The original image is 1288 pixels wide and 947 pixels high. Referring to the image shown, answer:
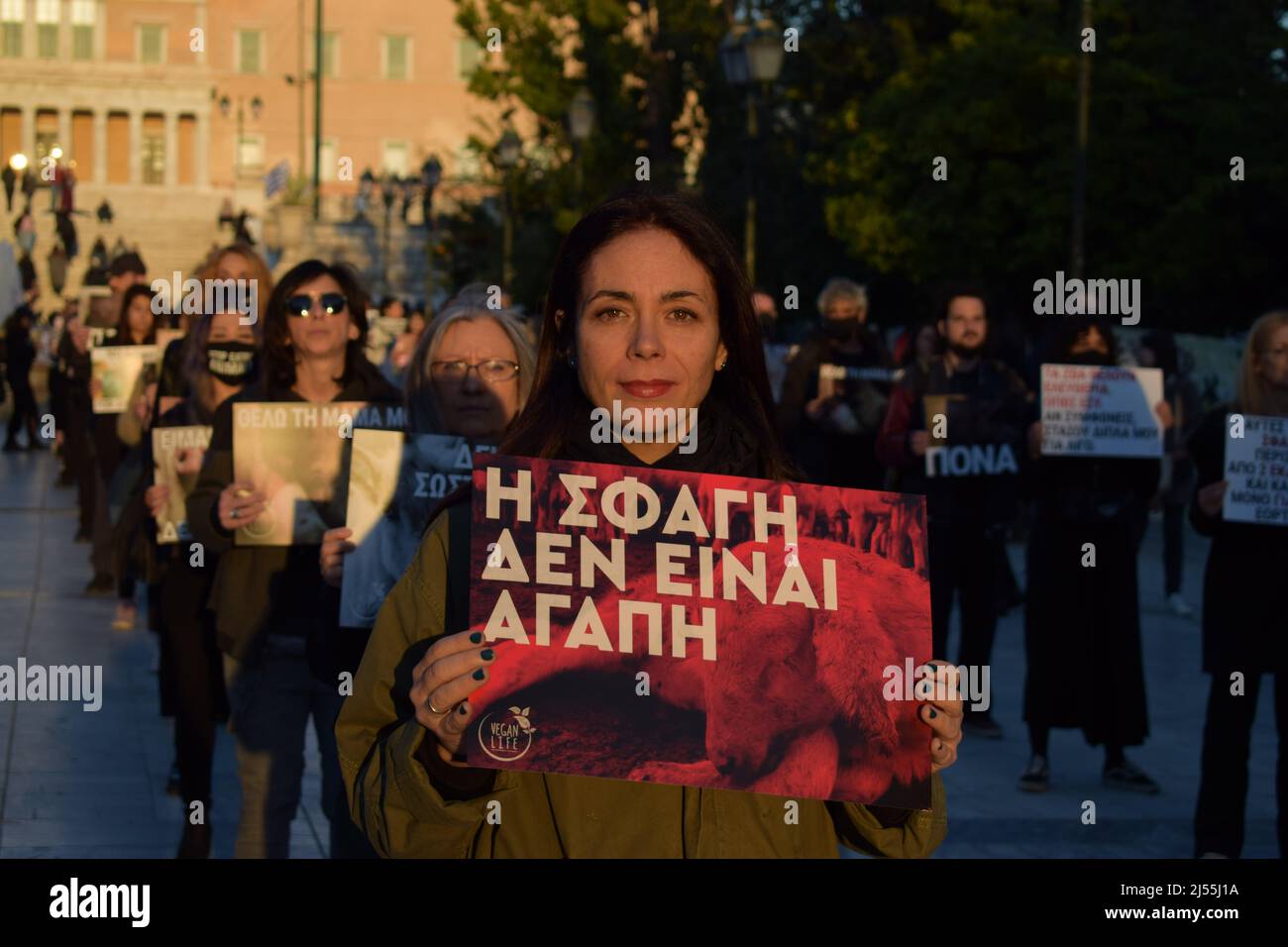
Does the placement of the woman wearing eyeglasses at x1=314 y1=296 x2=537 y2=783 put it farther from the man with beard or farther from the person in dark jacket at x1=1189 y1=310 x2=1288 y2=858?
the man with beard

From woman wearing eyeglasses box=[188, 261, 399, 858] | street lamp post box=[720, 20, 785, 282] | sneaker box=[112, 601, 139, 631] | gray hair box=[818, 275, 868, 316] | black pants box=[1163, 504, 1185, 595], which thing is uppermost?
street lamp post box=[720, 20, 785, 282]

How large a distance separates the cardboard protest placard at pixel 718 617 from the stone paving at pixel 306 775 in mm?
4293

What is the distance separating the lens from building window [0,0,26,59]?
8969 centimetres

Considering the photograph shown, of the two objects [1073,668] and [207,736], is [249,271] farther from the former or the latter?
[1073,668]

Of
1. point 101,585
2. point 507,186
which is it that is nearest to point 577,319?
point 101,585

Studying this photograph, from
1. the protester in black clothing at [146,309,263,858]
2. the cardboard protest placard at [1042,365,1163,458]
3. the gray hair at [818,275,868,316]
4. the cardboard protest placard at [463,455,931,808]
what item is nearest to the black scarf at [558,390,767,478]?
the cardboard protest placard at [463,455,931,808]

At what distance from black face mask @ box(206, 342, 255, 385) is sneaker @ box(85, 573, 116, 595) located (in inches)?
264

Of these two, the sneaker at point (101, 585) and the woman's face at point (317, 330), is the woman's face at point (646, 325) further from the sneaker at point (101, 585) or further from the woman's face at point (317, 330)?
the sneaker at point (101, 585)

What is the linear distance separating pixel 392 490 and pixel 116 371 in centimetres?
720

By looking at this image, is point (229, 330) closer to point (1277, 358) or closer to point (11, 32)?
point (1277, 358)

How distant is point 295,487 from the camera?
17.8ft

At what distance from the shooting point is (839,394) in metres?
10.4

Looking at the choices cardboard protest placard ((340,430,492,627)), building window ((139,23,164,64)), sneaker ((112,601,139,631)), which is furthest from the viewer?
building window ((139,23,164,64))
